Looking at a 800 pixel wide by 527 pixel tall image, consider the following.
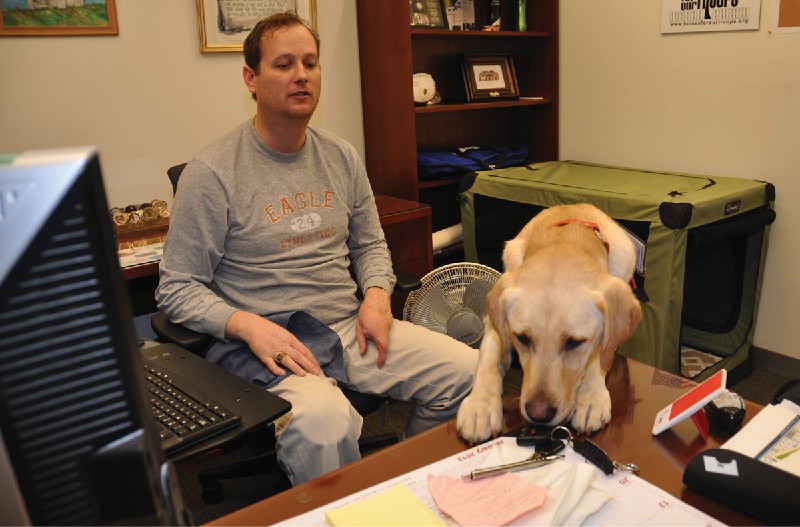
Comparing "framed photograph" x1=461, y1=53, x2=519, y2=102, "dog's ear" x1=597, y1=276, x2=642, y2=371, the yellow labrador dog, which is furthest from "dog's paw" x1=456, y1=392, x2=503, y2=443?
"framed photograph" x1=461, y1=53, x2=519, y2=102

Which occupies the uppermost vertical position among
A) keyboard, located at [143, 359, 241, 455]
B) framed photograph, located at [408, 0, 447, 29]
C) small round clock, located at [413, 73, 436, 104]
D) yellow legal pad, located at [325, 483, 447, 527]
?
framed photograph, located at [408, 0, 447, 29]

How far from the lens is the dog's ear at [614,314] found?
1263mm

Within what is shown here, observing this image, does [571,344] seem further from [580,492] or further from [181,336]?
[181,336]

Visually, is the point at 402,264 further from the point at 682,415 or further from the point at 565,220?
the point at 682,415

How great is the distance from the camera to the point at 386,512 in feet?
2.80

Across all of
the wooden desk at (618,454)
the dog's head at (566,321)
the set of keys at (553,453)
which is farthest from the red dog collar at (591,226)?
the set of keys at (553,453)

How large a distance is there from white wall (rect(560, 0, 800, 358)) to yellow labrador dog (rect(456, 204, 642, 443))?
6.40 ft

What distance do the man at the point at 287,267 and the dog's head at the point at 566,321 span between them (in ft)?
1.65

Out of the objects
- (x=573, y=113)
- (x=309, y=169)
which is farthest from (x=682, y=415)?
(x=573, y=113)

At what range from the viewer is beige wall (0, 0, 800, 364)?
2516 millimetres

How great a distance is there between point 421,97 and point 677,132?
127 centimetres

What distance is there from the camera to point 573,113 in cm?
371

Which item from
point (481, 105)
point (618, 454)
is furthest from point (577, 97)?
point (618, 454)

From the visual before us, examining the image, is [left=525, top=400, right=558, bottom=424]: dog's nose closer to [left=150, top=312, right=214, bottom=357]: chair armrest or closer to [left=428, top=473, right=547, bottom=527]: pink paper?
[left=428, top=473, right=547, bottom=527]: pink paper
